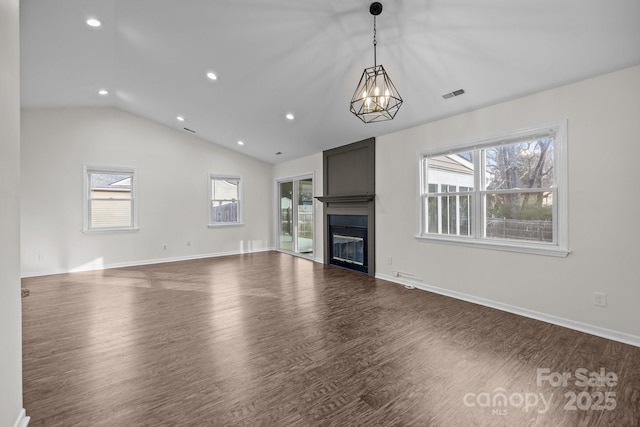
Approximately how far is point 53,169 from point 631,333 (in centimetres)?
859

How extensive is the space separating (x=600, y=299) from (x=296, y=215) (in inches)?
231

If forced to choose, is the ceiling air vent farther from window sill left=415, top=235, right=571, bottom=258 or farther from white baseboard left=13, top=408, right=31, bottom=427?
white baseboard left=13, top=408, right=31, bottom=427

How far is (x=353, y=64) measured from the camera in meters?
3.27

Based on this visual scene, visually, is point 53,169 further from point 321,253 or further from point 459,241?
point 459,241

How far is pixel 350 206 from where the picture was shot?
18.3 feet

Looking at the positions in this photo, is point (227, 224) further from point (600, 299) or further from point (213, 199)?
point (600, 299)

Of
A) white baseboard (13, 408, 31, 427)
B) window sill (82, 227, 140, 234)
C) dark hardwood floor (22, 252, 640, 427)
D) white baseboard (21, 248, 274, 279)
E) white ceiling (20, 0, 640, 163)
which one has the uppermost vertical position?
white ceiling (20, 0, 640, 163)

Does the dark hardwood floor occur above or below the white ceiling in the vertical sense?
below

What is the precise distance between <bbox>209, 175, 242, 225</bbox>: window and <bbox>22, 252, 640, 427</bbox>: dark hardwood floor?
11.9 feet

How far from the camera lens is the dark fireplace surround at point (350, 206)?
5121mm

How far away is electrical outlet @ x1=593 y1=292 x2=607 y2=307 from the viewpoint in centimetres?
271

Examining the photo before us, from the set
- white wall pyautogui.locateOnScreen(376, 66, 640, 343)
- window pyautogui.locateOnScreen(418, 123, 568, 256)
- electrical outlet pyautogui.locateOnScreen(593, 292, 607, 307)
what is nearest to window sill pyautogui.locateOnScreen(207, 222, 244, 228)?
window pyautogui.locateOnScreen(418, 123, 568, 256)

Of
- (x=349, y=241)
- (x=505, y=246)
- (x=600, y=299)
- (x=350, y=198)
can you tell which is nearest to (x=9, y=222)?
(x=505, y=246)

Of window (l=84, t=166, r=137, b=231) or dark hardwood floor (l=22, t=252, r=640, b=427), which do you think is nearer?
dark hardwood floor (l=22, t=252, r=640, b=427)
